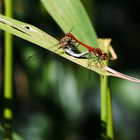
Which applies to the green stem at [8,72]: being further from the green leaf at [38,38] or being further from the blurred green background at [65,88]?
the blurred green background at [65,88]

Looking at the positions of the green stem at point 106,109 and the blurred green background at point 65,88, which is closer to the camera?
the green stem at point 106,109

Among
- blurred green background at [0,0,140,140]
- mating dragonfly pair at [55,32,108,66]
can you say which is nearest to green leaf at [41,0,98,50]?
mating dragonfly pair at [55,32,108,66]

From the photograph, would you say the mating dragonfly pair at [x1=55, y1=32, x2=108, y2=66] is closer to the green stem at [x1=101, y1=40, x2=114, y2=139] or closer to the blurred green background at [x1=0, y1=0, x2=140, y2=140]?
the green stem at [x1=101, y1=40, x2=114, y2=139]

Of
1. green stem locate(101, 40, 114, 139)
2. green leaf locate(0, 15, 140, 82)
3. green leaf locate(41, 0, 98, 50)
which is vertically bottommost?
green stem locate(101, 40, 114, 139)

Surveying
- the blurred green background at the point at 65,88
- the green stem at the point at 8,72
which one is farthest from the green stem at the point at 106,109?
the blurred green background at the point at 65,88

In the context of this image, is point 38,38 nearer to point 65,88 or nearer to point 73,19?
point 73,19
